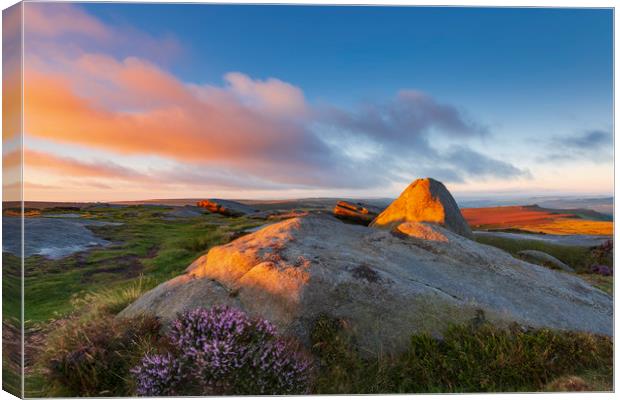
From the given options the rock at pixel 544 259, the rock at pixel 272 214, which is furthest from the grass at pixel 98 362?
the rock at pixel 272 214

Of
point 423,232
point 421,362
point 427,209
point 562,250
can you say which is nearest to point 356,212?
point 427,209

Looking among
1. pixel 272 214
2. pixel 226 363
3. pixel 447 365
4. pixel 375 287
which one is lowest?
pixel 447 365

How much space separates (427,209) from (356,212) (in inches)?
239

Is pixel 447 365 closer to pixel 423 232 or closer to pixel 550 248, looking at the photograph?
pixel 423 232

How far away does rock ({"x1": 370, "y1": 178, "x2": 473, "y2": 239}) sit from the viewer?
1700cm

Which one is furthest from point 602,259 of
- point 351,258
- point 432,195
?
point 351,258

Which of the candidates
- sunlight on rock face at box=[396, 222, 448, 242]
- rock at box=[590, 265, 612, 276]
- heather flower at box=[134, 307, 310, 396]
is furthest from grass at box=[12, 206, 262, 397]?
rock at box=[590, 265, 612, 276]

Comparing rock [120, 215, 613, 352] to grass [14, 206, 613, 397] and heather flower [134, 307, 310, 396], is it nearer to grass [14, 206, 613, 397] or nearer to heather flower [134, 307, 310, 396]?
grass [14, 206, 613, 397]

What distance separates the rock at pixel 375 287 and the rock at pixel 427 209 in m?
5.11

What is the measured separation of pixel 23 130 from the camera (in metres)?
8.30

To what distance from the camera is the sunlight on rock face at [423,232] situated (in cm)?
1188

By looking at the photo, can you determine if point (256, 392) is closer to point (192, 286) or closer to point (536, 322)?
point (192, 286)

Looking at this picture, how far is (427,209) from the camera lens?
17250 millimetres

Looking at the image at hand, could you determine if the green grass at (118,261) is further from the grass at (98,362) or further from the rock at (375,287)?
the rock at (375,287)
